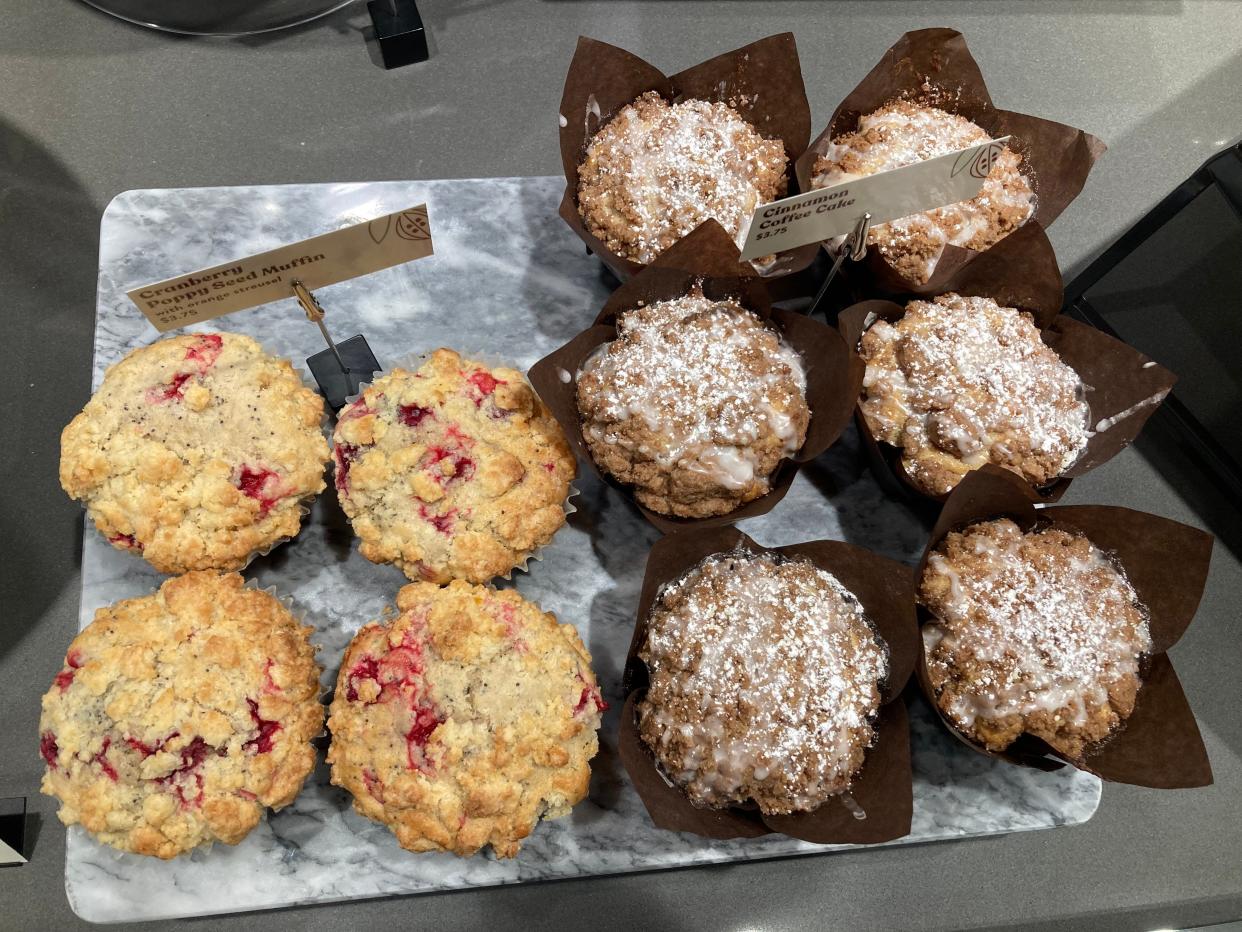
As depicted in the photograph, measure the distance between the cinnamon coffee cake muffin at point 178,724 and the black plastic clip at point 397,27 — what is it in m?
2.36

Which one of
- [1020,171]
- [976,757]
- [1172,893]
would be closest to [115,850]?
[976,757]

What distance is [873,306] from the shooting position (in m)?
2.42

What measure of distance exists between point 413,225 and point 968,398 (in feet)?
4.78

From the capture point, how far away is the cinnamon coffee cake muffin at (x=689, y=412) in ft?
7.14

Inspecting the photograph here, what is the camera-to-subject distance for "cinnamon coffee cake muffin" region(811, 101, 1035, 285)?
8.23 ft

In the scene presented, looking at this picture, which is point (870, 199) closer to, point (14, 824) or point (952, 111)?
point (952, 111)

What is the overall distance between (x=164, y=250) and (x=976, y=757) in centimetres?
286

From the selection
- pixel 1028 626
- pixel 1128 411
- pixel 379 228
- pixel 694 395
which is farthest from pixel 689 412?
pixel 1128 411

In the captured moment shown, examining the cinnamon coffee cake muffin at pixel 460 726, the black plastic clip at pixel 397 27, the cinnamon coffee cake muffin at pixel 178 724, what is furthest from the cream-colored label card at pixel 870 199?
the black plastic clip at pixel 397 27

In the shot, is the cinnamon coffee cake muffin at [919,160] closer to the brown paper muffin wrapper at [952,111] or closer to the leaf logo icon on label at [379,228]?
the brown paper muffin wrapper at [952,111]

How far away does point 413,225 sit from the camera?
82.5 inches

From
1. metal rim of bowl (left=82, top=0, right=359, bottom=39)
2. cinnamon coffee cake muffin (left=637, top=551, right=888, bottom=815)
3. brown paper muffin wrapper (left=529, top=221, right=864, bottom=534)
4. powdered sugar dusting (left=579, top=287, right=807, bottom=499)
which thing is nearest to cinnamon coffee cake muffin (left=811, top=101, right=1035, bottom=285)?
brown paper muffin wrapper (left=529, top=221, right=864, bottom=534)

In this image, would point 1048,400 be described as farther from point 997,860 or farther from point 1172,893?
point 1172,893

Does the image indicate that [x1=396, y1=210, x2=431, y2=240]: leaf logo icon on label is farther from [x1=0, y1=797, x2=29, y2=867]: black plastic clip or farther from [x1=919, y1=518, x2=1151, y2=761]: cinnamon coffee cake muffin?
[x1=0, y1=797, x2=29, y2=867]: black plastic clip
